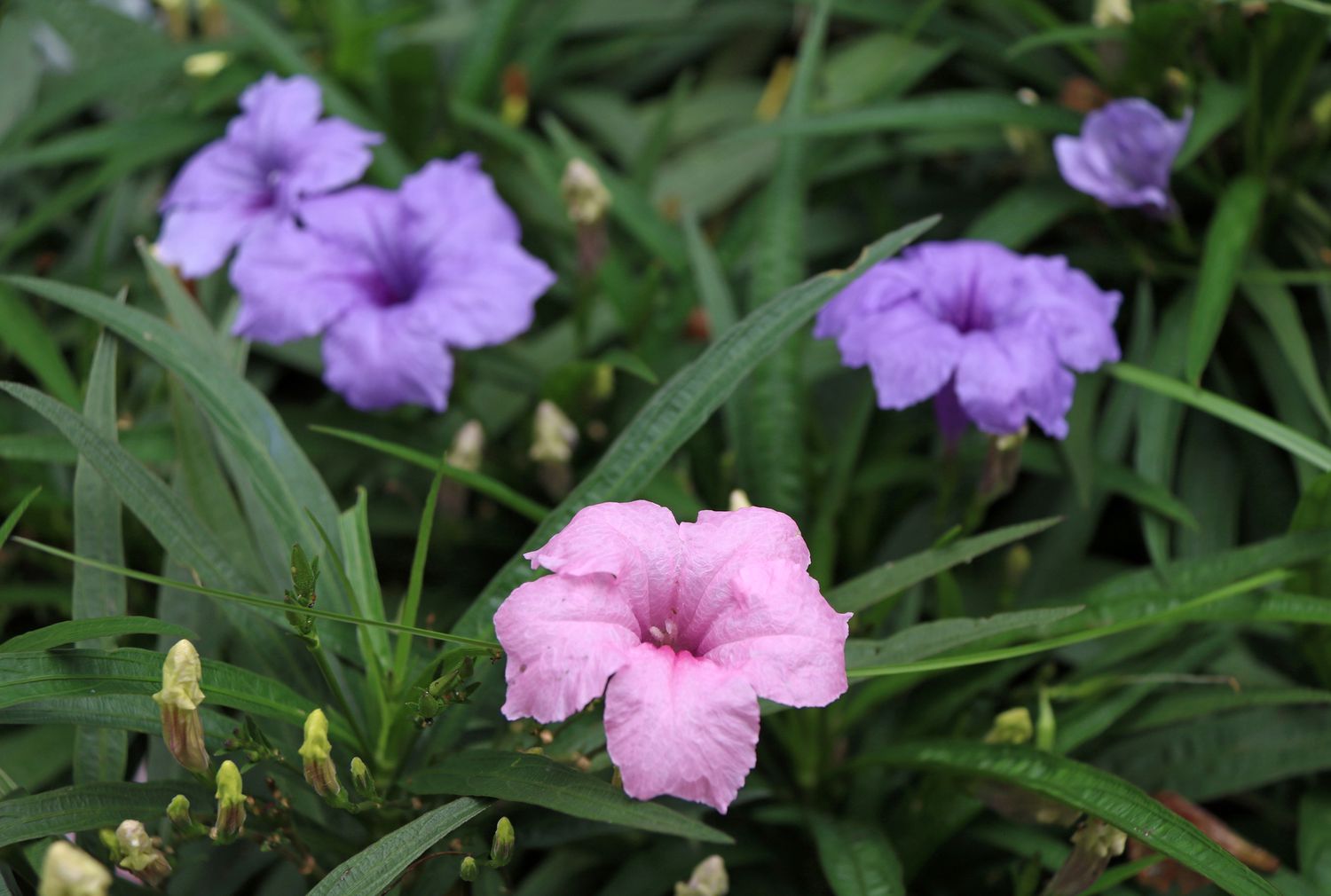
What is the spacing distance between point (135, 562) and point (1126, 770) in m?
1.35

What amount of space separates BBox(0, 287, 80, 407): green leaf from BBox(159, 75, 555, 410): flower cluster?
0.20 metres

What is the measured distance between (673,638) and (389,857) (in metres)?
0.31

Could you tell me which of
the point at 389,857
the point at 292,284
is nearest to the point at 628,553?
the point at 389,857

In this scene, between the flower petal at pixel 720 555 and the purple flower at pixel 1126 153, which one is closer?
the flower petal at pixel 720 555

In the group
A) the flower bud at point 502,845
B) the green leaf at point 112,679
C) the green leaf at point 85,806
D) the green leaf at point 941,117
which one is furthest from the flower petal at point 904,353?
the green leaf at point 85,806

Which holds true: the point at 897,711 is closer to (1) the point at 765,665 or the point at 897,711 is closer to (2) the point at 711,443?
(2) the point at 711,443

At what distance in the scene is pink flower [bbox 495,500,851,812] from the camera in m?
0.90

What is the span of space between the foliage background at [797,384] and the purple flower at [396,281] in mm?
140

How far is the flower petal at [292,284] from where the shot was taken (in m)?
1.46

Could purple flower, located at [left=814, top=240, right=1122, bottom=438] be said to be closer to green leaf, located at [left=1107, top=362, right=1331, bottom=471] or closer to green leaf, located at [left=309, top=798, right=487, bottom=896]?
green leaf, located at [left=1107, top=362, right=1331, bottom=471]

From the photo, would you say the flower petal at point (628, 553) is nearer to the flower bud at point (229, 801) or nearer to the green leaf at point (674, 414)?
the green leaf at point (674, 414)

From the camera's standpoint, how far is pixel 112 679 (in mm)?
1032

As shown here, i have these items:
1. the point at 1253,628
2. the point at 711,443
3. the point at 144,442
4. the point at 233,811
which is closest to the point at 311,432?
the point at 144,442

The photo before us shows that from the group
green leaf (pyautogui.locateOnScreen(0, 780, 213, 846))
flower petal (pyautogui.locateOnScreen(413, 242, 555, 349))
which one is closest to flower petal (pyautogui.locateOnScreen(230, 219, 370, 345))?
flower petal (pyautogui.locateOnScreen(413, 242, 555, 349))
